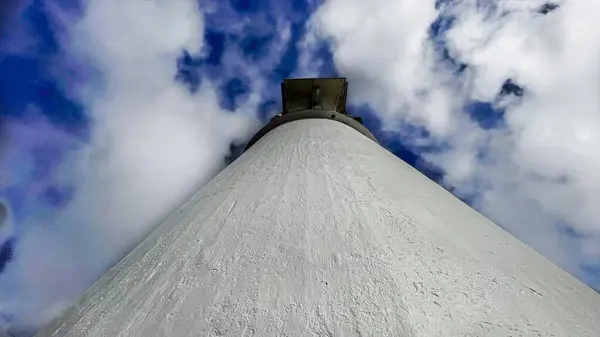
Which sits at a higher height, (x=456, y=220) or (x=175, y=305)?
(x=175, y=305)

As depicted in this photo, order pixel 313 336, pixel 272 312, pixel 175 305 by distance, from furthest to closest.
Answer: pixel 175 305, pixel 272 312, pixel 313 336

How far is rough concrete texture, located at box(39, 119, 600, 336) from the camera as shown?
2.00 meters

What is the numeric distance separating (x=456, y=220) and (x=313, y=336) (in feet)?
5.62

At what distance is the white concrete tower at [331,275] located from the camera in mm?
2002

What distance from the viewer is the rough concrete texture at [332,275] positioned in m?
2.00

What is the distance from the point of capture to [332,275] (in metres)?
2.30

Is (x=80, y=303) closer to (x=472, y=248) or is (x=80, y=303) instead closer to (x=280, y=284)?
(x=280, y=284)

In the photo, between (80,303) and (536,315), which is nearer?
(536,315)

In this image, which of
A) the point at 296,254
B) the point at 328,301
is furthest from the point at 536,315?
the point at 296,254

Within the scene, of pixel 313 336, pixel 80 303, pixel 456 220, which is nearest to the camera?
pixel 313 336

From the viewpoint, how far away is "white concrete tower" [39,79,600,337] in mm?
2002

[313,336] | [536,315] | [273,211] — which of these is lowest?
[536,315]

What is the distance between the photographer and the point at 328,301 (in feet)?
6.89

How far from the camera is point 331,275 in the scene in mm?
2301
